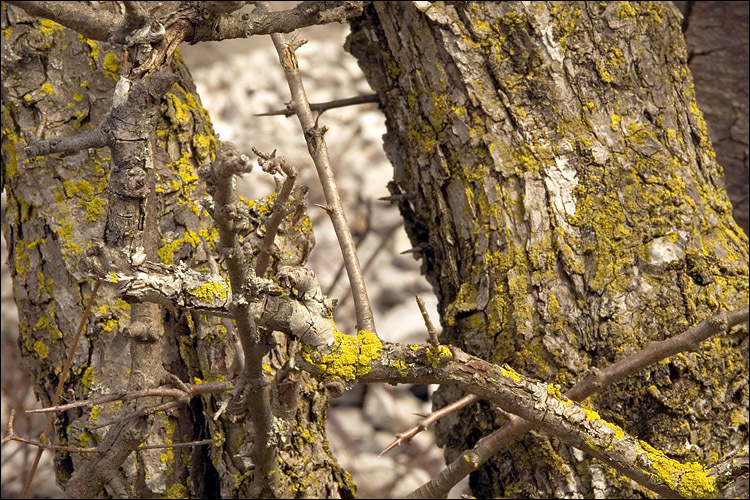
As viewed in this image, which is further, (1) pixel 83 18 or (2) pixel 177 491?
(2) pixel 177 491

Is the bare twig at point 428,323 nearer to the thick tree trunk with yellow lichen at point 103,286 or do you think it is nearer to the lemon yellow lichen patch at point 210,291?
the lemon yellow lichen patch at point 210,291

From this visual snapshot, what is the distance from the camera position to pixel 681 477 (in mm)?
1652

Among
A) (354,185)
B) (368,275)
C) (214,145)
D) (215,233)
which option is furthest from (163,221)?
(354,185)

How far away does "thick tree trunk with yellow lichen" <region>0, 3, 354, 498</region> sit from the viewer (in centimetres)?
190

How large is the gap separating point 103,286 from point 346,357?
0.79 m

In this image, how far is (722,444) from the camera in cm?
188

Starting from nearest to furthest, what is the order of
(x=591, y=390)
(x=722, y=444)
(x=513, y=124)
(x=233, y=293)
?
1. (x=233, y=293)
2. (x=591, y=390)
3. (x=722, y=444)
4. (x=513, y=124)

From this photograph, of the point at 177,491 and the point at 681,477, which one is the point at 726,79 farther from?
the point at 177,491

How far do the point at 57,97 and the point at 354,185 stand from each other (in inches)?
247

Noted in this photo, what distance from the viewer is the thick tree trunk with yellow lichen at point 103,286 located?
6.23 ft

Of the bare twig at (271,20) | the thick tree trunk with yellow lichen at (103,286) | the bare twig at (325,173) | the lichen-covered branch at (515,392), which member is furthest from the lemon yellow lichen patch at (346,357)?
the bare twig at (271,20)

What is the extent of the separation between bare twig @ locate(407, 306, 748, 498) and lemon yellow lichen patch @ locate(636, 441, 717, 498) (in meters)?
0.17

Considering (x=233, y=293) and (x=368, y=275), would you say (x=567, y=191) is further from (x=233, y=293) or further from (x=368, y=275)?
(x=368, y=275)

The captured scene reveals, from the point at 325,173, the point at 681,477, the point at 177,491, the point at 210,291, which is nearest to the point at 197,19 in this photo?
the point at 210,291
